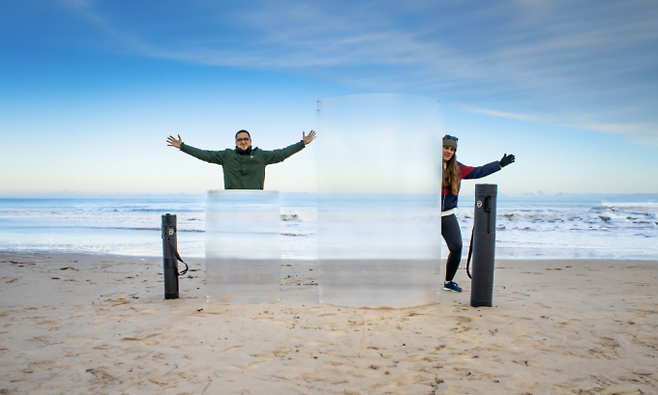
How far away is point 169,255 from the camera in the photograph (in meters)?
4.54

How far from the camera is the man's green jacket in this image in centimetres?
473

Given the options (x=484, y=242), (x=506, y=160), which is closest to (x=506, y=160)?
(x=506, y=160)

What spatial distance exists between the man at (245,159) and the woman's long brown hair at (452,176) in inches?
64.8

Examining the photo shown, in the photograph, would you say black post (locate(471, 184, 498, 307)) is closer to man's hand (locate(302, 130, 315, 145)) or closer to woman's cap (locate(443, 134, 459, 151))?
woman's cap (locate(443, 134, 459, 151))

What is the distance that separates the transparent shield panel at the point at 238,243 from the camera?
4465 millimetres

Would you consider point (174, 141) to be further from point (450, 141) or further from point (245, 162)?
point (450, 141)

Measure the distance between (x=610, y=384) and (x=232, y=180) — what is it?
390 centimetres

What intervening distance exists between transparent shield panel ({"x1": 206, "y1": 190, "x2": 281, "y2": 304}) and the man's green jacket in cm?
34

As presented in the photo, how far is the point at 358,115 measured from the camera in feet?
13.4

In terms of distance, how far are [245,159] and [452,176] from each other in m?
2.40

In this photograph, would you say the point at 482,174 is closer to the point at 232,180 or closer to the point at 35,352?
the point at 232,180

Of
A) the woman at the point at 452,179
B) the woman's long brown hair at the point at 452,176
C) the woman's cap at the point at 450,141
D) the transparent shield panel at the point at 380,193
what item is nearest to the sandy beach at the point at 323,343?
the transparent shield panel at the point at 380,193

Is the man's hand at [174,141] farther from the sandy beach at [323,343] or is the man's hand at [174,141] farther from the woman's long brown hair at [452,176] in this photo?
the woman's long brown hair at [452,176]

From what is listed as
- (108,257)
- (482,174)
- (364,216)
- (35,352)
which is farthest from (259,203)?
(108,257)
